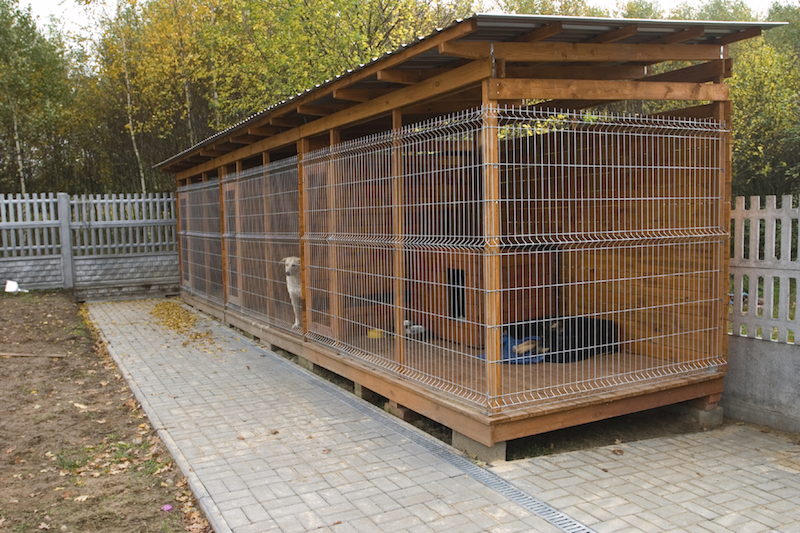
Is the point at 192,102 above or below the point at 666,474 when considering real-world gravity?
above

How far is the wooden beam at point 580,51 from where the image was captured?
4.58 meters

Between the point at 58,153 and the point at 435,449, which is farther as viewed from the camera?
the point at 58,153

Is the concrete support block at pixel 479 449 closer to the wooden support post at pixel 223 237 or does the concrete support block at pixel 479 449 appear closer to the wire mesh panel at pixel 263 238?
the wire mesh panel at pixel 263 238

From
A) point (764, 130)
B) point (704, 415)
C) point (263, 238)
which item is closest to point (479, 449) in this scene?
point (704, 415)

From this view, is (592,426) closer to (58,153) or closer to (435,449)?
(435,449)

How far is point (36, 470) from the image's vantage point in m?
4.87

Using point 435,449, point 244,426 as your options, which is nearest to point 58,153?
point 244,426

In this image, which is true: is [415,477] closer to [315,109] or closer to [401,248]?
[401,248]

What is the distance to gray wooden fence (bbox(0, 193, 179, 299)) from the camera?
47.1 ft

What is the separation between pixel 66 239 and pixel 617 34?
1381 cm

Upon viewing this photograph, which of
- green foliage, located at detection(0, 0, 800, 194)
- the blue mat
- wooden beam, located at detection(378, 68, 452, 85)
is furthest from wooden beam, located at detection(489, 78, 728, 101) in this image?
green foliage, located at detection(0, 0, 800, 194)

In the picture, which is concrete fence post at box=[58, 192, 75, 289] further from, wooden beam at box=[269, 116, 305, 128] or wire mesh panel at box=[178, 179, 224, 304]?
wooden beam at box=[269, 116, 305, 128]

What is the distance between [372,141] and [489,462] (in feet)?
10.2

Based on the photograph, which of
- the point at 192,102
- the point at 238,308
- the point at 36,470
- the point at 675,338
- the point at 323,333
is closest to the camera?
the point at 36,470
